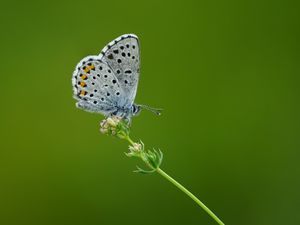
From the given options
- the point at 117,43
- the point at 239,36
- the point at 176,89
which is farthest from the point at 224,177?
the point at 117,43

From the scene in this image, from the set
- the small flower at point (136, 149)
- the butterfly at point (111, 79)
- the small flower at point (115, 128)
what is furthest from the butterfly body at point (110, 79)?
the small flower at point (136, 149)

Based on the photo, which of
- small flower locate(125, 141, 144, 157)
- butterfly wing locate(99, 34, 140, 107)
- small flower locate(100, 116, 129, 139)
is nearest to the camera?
small flower locate(125, 141, 144, 157)

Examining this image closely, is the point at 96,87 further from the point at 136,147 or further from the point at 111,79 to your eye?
the point at 136,147

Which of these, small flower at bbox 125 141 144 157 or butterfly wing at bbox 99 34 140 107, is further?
butterfly wing at bbox 99 34 140 107

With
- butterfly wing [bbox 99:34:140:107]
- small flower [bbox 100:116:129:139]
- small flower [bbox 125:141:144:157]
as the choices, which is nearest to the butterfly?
butterfly wing [bbox 99:34:140:107]

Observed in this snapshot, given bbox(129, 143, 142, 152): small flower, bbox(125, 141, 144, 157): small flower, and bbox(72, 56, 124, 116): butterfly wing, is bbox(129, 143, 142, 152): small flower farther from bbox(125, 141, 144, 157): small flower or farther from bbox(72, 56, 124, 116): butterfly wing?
bbox(72, 56, 124, 116): butterfly wing

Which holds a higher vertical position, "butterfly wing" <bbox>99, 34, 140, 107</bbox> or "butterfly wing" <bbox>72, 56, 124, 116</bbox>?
"butterfly wing" <bbox>99, 34, 140, 107</bbox>

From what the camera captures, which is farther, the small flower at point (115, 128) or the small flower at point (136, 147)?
the small flower at point (115, 128)

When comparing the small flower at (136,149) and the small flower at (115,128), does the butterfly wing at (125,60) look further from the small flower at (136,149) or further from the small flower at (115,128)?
the small flower at (136,149)
